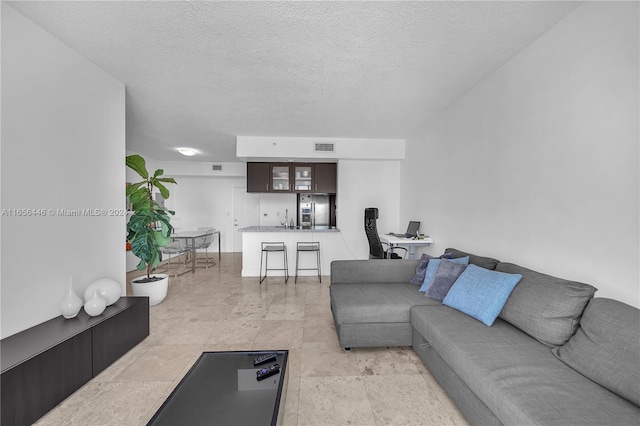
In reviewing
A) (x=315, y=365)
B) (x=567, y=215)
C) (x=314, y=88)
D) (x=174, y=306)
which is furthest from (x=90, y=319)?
(x=567, y=215)

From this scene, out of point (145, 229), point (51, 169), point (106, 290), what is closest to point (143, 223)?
point (145, 229)

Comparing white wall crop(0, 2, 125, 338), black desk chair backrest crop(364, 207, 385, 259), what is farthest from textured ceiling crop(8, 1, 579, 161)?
black desk chair backrest crop(364, 207, 385, 259)

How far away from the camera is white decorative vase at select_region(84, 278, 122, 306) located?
2184 millimetres

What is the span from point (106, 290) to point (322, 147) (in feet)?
A: 12.3

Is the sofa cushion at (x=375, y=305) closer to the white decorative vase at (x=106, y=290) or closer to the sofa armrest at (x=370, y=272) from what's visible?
the sofa armrest at (x=370, y=272)

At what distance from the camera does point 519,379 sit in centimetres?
126

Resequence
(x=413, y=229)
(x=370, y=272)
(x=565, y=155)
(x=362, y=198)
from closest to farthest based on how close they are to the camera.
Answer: (x=565, y=155)
(x=370, y=272)
(x=413, y=229)
(x=362, y=198)

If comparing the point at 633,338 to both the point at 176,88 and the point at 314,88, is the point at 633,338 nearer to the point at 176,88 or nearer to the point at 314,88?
the point at 314,88

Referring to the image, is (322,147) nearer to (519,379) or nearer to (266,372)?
(266,372)

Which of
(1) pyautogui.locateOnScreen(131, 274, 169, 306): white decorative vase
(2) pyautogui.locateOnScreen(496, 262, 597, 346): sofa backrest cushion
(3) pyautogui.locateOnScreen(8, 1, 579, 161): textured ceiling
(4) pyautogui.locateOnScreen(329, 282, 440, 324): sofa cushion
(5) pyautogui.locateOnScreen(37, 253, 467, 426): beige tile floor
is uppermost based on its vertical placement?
(3) pyautogui.locateOnScreen(8, 1, 579, 161): textured ceiling

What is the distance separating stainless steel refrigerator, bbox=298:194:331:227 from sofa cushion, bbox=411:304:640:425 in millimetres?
4308

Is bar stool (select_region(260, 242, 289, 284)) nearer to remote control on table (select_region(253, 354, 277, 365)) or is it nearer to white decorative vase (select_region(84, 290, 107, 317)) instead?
white decorative vase (select_region(84, 290, 107, 317))

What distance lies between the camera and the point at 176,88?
2877mm

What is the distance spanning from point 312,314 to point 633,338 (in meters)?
2.60
